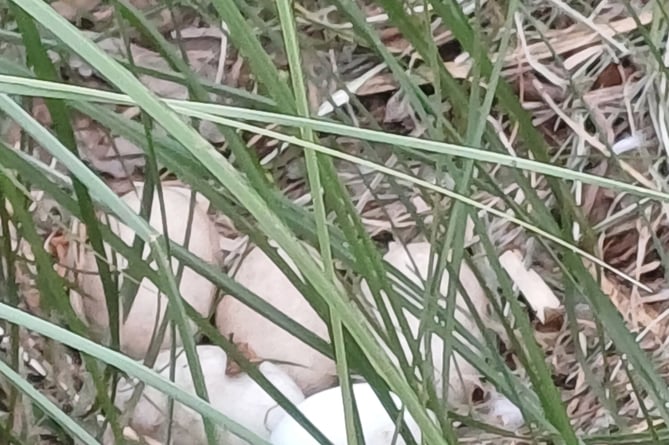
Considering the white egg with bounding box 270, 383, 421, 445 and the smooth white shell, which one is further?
the smooth white shell

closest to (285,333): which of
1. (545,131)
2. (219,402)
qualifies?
(219,402)

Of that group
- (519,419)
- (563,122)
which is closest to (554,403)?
(519,419)

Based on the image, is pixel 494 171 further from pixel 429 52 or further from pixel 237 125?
pixel 237 125

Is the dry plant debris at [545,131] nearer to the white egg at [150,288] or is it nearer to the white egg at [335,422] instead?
the white egg at [150,288]

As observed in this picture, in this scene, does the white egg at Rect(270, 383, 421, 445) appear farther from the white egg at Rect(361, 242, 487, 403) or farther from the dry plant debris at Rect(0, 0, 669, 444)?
the dry plant debris at Rect(0, 0, 669, 444)

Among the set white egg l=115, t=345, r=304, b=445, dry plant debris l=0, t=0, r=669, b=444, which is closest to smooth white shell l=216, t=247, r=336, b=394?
white egg l=115, t=345, r=304, b=445

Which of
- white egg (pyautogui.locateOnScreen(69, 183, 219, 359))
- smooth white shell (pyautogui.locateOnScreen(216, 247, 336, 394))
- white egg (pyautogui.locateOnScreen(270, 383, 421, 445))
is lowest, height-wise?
white egg (pyautogui.locateOnScreen(270, 383, 421, 445))
